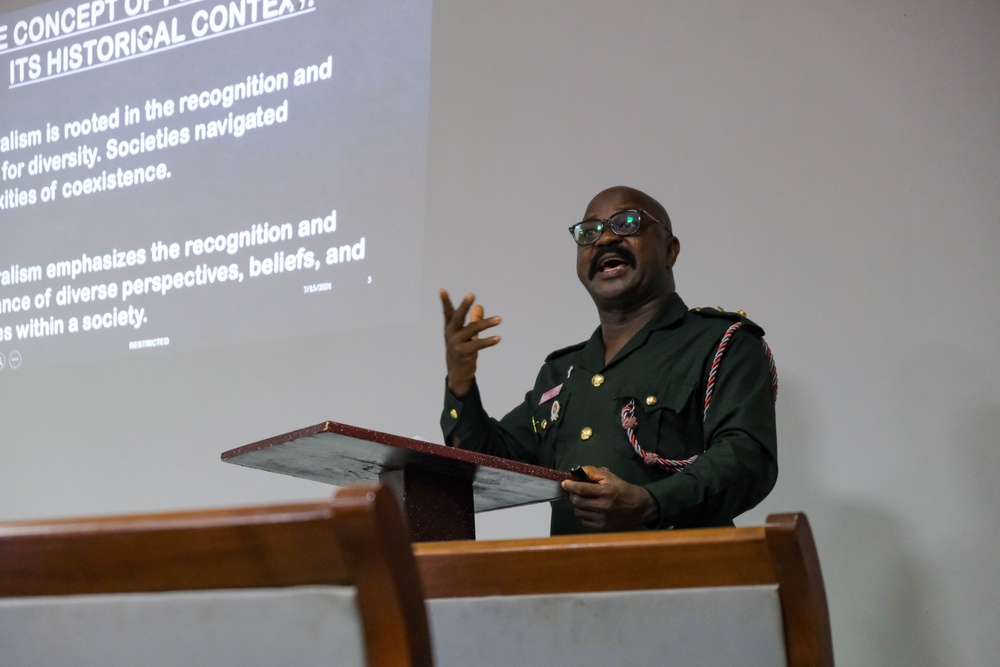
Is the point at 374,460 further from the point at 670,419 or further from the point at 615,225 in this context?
the point at 615,225

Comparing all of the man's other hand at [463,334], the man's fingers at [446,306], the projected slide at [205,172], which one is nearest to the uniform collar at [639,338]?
the man's other hand at [463,334]

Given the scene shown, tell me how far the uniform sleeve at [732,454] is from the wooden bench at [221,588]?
1264mm

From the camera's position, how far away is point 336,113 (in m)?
3.29

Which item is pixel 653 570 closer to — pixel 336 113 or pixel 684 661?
pixel 684 661

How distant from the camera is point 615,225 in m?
2.25

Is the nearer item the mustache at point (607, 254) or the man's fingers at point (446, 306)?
the man's fingers at point (446, 306)

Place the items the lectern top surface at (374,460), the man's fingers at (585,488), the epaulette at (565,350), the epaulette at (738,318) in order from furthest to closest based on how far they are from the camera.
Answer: the epaulette at (565,350) < the epaulette at (738,318) < the man's fingers at (585,488) < the lectern top surface at (374,460)

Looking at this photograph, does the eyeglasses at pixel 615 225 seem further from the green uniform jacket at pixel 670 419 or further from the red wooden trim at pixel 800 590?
the red wooden trim at pixel 800 590

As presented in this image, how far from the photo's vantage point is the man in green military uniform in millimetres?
1875

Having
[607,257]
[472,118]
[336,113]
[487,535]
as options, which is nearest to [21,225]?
[336,113]

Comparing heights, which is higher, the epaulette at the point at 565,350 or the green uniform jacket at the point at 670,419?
the epaulette at the point at 565,350

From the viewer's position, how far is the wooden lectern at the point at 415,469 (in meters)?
1.53

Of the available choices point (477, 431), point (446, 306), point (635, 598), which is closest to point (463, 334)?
point (446, 306)

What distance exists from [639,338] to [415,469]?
2.28 ft
